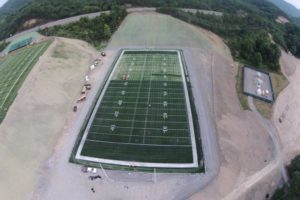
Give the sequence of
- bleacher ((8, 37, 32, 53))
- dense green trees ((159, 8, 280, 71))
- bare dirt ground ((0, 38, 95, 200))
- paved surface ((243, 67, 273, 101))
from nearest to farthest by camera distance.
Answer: bare dirt ground ((0, 38, 95, 200)) → paved surface ((243, 67, 273, 101)) → dense green trees ((159, 8, 280, 71)) → bleacher ((8, 37, 32, 53))

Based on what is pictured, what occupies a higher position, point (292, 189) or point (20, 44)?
point (292, 189)

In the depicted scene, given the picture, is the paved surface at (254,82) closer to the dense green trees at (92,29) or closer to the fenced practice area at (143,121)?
the fenced practice area at (143,121)

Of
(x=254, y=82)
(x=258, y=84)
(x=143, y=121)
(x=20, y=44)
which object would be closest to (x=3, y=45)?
(x=20, y=44)

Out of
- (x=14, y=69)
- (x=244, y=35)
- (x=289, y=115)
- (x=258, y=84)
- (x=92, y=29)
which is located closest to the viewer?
(x=289, y=115)

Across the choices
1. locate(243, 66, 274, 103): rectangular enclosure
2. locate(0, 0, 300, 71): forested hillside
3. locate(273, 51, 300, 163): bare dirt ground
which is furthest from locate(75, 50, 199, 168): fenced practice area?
locate(0, 0, 300, 71): forested hillside

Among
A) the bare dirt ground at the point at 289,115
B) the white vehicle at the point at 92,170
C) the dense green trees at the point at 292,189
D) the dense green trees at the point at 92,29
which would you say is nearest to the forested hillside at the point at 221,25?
the dense green trees at the point at 92,29

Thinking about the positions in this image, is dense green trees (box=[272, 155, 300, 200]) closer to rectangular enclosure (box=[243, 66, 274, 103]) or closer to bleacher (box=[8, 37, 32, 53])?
rectangular enclosure (box=[243, 66, 274, 103])

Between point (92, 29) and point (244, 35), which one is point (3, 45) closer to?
point (92, 29)
